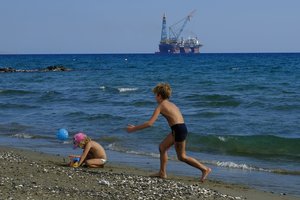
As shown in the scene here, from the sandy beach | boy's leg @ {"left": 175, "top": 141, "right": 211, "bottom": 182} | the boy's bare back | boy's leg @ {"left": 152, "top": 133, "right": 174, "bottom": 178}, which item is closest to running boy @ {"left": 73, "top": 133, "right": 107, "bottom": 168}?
the sandy beach

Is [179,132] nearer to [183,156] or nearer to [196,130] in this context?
[183,156]

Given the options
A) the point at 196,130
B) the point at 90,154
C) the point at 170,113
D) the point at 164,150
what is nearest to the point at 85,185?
the point at 164,150

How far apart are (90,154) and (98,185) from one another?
2278 mm

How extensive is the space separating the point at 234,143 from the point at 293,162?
6.65 feet

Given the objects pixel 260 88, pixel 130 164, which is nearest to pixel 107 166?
pixel 130 164

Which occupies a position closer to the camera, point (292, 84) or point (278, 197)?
point (278, 197)

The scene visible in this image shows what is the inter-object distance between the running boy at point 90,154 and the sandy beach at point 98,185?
241 millimetres

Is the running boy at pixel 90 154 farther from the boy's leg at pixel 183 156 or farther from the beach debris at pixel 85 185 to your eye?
the boy's leg at pixel 183 156

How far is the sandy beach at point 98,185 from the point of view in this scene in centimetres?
723

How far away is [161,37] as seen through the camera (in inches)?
5851

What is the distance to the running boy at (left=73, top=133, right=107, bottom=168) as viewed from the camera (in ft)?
32.9

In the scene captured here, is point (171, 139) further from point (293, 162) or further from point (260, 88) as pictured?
point (260, 88)

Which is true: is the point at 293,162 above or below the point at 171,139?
below

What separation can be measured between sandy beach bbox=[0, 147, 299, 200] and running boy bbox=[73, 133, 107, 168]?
0.24 metres
